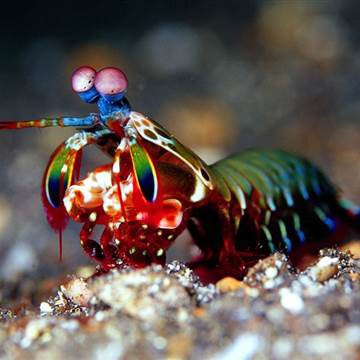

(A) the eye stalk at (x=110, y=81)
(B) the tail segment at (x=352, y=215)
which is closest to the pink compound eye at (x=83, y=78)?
(A) the eye stalk at (x=110, y=81)

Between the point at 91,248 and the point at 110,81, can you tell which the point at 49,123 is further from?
the point at 91,248

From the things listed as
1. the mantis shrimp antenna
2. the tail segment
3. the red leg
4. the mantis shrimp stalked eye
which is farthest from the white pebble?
the tail segment

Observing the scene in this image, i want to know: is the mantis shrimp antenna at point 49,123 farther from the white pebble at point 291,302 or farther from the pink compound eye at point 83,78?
the white pebble at point 291,302

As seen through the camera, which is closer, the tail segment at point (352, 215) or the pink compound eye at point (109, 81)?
the pink compound eye at point (109, 81)

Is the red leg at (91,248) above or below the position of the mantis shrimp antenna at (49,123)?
below

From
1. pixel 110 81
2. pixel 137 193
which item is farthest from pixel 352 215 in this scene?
pixel 110 81

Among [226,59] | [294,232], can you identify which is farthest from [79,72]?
[226,59]

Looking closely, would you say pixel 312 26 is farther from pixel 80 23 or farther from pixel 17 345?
pixel 17 345
